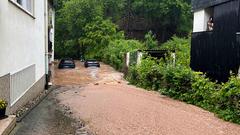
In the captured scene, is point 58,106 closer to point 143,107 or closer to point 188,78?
point 143,107

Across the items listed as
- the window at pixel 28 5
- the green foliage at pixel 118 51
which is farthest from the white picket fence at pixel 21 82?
the green foliage at pixel 118 51

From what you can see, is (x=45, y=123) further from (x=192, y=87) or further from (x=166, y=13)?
(x=166, y=13)

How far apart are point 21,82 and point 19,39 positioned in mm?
1497

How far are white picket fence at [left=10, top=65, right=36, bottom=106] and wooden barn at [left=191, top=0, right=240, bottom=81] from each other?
8043 millimetres

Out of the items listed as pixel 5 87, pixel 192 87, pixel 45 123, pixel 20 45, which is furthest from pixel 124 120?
pixel 192 87

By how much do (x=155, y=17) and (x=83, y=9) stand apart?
1255 cm

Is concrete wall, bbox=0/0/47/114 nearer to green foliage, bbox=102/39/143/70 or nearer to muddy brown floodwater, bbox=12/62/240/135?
muddy brown floodwater, bbox=12/62/240/135

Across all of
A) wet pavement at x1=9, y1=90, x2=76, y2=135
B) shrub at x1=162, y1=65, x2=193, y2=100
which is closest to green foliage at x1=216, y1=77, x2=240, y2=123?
shrub at x1=162, y1=65, x2=193, y2=100

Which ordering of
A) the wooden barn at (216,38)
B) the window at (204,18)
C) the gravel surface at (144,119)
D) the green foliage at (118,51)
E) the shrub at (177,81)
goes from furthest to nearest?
the green foliage at (118,51)
the window at (204,18)
the shrub at (177,81)
the wooden barn at (216,38)
the gravel surface at (144,119)

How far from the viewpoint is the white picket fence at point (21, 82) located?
418 inches

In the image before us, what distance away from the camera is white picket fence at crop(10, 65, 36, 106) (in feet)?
34.8

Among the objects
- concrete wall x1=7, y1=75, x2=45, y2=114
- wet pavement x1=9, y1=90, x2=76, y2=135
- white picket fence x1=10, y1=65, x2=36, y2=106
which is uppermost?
white picket fence x1=10, y1=65, x2=36, y2=106

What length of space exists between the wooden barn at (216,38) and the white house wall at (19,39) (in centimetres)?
Result: 814

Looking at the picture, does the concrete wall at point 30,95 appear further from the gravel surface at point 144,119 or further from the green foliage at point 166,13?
the green foliage at point 166,13
